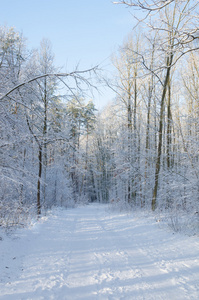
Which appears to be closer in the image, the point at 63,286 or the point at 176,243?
the point at 63,286

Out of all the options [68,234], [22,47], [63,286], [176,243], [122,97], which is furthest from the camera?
[122,97]

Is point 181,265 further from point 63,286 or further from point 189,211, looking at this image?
point 189,211

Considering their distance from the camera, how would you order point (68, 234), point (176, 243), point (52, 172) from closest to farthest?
point (176, 243) < point (68, 234) < point (52, 172)

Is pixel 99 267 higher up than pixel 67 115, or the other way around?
pixel 67 115

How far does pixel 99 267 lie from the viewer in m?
4.03

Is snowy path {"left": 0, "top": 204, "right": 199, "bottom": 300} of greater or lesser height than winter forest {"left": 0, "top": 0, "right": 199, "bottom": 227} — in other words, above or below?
below

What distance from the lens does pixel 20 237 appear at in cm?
571

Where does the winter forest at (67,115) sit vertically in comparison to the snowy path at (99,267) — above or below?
above

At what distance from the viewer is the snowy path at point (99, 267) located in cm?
308

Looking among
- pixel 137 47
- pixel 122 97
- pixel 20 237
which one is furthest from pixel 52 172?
pixel 20 237

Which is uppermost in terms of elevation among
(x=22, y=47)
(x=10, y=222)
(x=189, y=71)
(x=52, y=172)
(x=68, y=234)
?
(x=189, y=71)

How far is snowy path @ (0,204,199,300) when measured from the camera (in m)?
3.08

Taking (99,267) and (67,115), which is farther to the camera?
(67,115)

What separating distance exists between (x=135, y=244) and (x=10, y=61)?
19.7 ft
